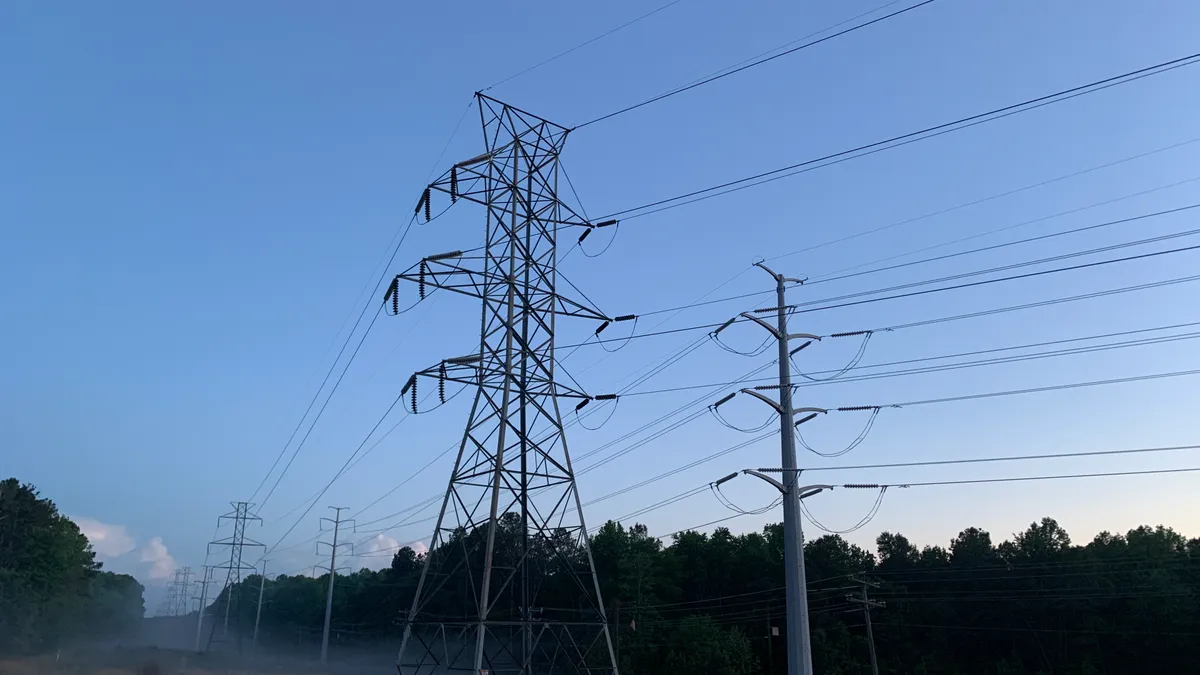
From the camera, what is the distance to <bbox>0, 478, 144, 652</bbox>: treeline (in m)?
76.1

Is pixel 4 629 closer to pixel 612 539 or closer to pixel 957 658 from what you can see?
pixel 612 539

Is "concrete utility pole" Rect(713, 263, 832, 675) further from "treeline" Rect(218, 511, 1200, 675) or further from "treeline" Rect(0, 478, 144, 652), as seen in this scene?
"treeline" Rect(0, 478, 144, 652)

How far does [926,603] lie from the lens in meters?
75.8

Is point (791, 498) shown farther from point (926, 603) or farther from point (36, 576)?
point (36, 576)

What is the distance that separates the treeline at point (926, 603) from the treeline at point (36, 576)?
31385mm

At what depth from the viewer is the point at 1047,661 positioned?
2717 inches

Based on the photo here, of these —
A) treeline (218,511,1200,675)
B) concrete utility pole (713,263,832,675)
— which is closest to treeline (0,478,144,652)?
treeline (218,511,1200,675)

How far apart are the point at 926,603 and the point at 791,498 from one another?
5995 cm

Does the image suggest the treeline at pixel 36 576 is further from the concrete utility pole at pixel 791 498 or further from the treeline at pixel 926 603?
the concrete utility pole at pixel 791 498

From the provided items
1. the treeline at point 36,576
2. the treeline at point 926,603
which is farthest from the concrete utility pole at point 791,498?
the treeline at point 36,576

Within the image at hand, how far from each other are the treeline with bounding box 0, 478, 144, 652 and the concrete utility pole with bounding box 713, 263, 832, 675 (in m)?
76.6

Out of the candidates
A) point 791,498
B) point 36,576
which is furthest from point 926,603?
point 36,576

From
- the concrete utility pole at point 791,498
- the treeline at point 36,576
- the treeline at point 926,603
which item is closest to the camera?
the concrete utility pole at point 791,498

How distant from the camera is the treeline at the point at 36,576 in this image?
7606 centimetres
